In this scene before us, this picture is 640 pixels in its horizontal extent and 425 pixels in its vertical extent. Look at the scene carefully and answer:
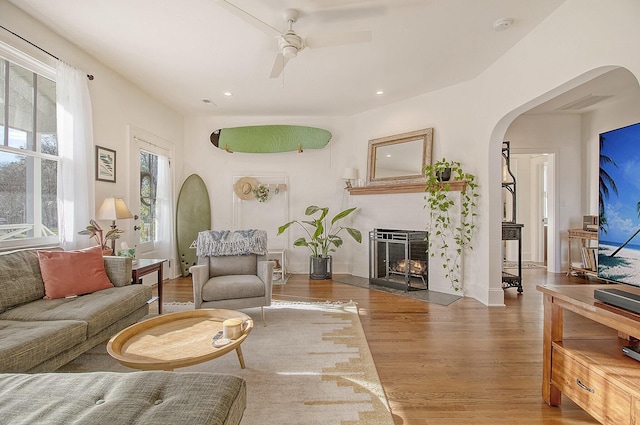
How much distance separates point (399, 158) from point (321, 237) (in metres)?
1.81

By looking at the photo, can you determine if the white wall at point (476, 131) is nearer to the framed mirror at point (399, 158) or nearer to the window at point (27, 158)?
the framed mirror at point (399, 158)

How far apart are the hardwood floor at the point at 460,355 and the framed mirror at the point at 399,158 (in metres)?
1.68

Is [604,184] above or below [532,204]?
below

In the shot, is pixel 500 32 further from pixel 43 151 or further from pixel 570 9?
pixel 43 151

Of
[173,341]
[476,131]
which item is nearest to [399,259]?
[476,131]

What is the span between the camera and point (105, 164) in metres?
3.33

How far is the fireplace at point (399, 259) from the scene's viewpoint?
4105mm

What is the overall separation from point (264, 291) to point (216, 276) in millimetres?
643

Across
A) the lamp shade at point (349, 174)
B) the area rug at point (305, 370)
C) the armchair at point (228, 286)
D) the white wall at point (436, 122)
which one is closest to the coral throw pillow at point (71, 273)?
the area rug at point (305, 370)

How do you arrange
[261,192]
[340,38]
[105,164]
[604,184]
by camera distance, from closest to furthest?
[604,184]
[340,38]
[105,164]
[261,192]

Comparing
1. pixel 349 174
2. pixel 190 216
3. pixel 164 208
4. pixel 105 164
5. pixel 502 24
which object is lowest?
pixel 190 216

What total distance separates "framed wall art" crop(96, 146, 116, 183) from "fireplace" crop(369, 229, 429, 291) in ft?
11.4

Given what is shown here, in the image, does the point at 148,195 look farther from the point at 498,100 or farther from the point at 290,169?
the point at 498,100

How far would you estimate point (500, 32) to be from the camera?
2670mm
